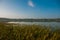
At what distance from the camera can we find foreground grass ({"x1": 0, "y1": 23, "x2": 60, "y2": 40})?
6.00 feet

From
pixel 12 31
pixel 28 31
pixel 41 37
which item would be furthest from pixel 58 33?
pixel 12 31

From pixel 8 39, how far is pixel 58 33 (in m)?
0.54

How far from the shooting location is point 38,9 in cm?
197

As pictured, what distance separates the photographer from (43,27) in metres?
1.90

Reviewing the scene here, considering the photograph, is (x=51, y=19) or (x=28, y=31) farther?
(x=51, y=19)

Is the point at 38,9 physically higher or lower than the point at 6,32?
higher

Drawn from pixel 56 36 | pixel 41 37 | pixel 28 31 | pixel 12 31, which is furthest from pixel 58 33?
pixel 12 31

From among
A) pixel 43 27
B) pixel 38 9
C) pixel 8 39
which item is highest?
pixel 38 9

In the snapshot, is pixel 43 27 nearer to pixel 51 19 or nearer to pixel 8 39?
pixel 51 19

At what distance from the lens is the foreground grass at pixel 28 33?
1.83 metres

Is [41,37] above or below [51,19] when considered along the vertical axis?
below

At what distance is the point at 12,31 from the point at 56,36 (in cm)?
47

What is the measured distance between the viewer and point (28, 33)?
6.03ft

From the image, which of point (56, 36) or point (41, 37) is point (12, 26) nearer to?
point (41, 37)
